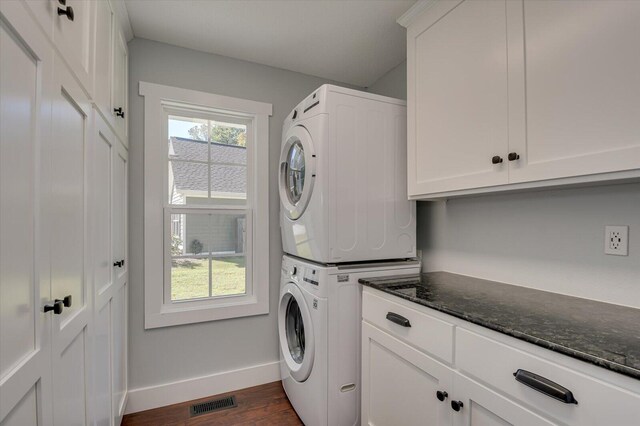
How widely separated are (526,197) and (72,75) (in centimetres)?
188

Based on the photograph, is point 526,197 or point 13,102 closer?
point 13,102

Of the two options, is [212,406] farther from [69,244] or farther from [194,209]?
[69,244]

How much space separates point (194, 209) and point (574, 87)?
7.28ft

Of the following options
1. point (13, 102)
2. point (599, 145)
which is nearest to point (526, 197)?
point (599, 145)

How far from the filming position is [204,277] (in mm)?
2275

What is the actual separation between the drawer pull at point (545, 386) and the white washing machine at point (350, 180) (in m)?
0.96

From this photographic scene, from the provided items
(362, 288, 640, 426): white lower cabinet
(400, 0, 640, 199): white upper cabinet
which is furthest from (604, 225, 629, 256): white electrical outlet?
(362, 288, 640, 426): white lower cabinet

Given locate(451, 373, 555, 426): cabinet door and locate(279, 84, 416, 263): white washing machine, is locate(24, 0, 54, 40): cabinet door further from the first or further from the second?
locate(451, 373, 555, 426): cabinet door

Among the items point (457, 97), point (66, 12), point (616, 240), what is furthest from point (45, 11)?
point (616, 240)

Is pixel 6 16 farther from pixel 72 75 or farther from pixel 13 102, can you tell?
pixel 72 75

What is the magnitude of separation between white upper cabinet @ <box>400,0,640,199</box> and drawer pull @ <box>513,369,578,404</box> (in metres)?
0.67

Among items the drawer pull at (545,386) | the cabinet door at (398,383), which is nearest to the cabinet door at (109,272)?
the cabinet door at (398,383)

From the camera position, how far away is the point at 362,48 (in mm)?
2158

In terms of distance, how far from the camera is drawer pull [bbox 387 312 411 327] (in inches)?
50.2
